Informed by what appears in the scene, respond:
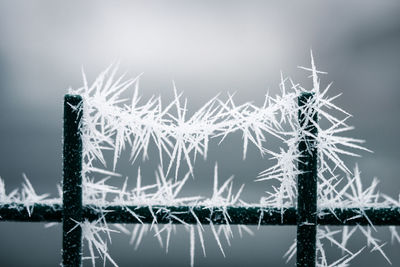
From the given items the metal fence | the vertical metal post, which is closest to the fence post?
the metal fence

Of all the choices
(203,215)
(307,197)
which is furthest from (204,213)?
(307,197)

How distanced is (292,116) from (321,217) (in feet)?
0.93

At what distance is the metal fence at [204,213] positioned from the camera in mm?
946

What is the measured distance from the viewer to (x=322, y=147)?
3.20 feet

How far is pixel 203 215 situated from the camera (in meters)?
0.95

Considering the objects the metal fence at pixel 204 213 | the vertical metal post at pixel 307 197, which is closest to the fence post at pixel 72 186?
the metal fence at pixel 204 213

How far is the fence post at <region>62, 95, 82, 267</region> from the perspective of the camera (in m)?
0.95

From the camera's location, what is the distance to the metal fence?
3.10ft

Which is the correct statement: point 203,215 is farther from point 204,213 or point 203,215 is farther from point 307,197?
point 307,197

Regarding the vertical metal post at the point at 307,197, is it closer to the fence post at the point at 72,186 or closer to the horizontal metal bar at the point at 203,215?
the horizontal metal bar at the point at 203,215

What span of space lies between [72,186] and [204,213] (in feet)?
1.17

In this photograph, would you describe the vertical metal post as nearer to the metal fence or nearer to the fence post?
the metal fence

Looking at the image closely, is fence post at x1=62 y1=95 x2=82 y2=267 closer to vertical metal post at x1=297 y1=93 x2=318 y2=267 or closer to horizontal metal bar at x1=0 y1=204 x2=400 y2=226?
horizontal metal bar at x1=0 y1=204 x2=400 y2=226

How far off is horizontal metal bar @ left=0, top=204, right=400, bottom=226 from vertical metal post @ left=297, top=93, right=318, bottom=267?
25mm
